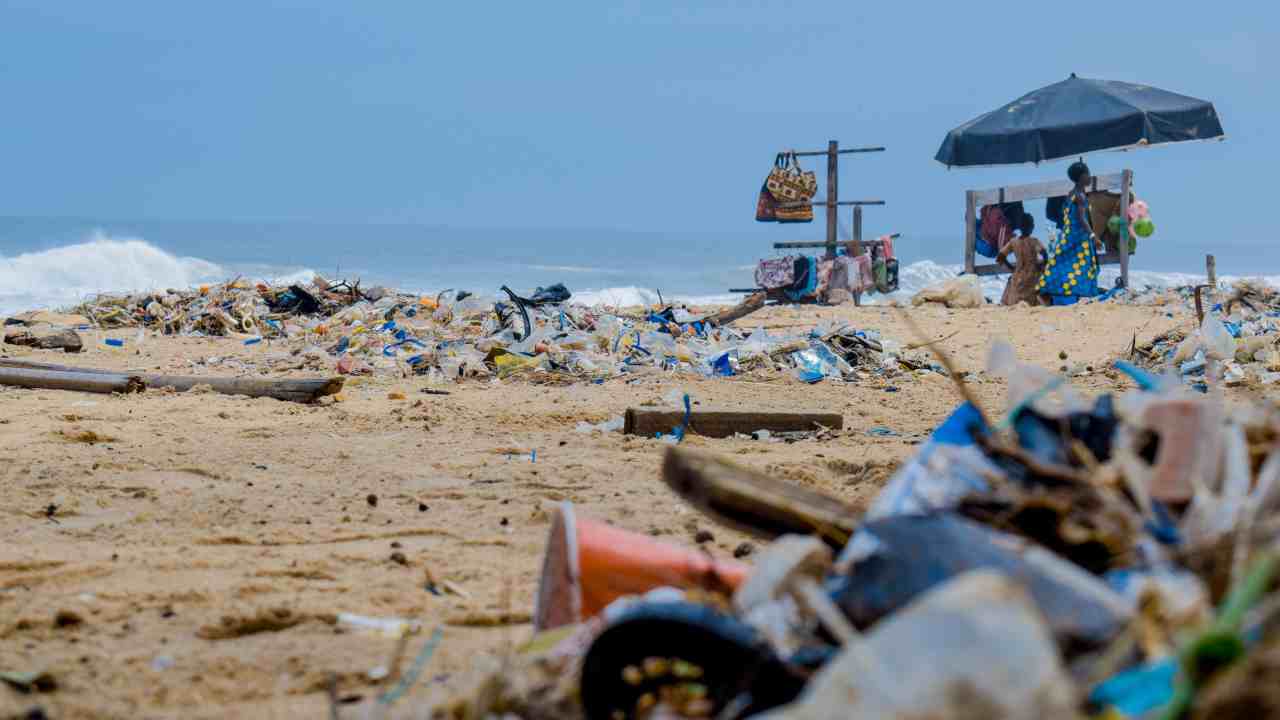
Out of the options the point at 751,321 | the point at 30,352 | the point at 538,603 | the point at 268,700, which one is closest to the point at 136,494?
the point at 268,700

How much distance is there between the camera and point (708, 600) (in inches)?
73.2

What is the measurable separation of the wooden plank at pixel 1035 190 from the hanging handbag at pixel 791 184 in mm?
3365

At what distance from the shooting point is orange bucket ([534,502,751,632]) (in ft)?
7.16

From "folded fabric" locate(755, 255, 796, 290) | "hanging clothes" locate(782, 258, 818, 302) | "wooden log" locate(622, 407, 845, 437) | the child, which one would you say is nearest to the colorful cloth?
the child

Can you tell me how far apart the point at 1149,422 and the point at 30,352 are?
35.9 feet

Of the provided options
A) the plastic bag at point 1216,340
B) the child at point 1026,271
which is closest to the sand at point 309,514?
the plastic bag at point 1216,340

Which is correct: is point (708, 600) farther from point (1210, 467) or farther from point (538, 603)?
point (1210, 467)

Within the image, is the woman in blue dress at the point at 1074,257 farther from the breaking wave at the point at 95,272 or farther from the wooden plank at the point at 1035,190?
the breaking wave at the point at 95,272

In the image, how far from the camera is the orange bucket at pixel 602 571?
2.18 metres

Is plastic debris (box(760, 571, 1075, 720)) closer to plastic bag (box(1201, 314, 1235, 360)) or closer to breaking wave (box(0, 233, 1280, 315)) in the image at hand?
plastic bag (box(1201, 314, 1235, 360))

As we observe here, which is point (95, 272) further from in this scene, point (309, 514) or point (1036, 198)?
point (309, 514)

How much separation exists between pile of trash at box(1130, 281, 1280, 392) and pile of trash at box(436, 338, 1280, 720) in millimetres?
5396

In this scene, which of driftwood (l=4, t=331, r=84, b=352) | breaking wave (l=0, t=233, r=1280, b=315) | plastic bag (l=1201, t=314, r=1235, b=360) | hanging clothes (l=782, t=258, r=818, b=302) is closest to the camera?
plastic bag (l=1201, t=314, r=1235, b=360)

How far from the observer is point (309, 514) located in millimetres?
4309
